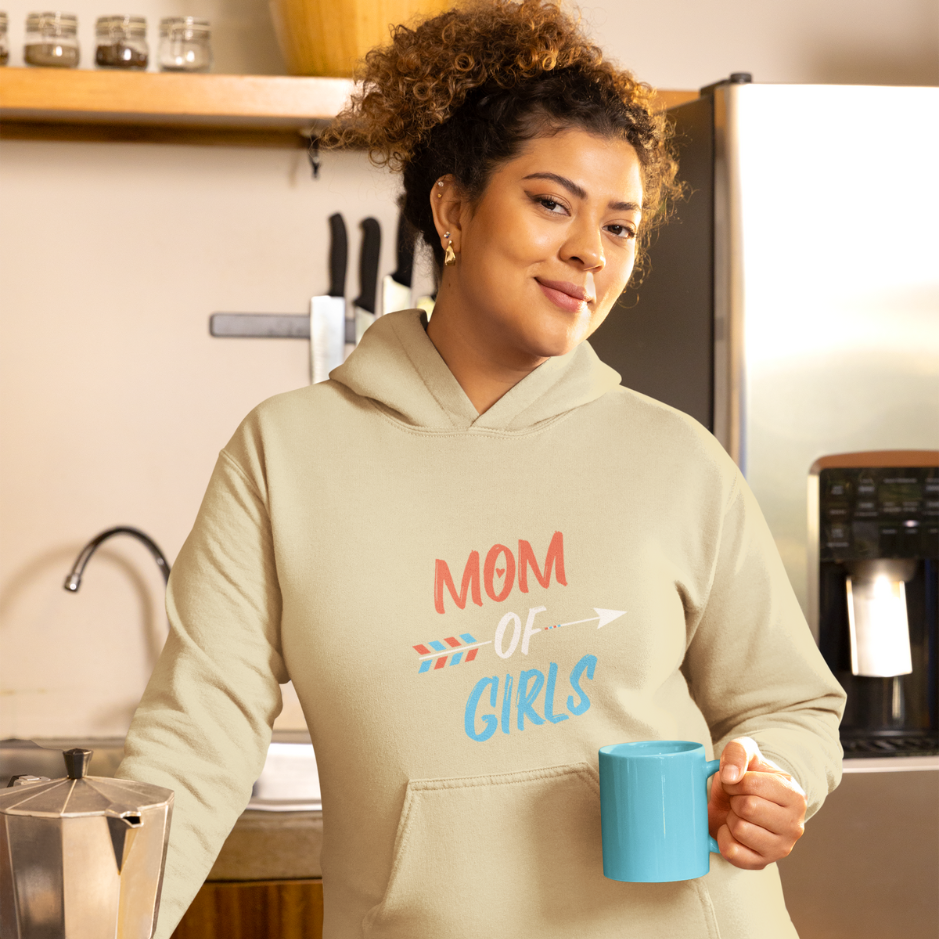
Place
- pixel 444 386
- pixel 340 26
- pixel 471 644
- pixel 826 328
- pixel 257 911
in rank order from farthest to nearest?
1. pixel 340 26
2. pixel 257 911
3. pixel 826 328
4. pixel 444 386
5. pixel 471 644

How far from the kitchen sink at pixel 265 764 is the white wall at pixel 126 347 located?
0.26ft

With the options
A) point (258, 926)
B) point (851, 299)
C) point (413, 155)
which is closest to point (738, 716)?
point (413, 155)

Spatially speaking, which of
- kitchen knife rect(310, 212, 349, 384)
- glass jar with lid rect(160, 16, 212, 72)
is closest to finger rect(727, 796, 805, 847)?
kitchen knife rect(310, 212, 349, 384)

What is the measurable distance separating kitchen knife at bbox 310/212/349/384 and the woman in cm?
116

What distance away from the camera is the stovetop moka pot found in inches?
21.6

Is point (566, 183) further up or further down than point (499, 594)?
further up

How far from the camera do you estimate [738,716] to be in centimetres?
92

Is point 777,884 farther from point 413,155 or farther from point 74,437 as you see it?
point 74,437

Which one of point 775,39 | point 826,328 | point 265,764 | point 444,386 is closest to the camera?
point 444,386

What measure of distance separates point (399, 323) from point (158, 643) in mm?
1321

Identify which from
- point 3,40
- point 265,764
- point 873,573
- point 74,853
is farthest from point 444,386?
point 3,40

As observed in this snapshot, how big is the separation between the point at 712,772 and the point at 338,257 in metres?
1.55

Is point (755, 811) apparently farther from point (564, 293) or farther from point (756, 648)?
point (564, 293)

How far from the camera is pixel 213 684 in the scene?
33.2 inches
